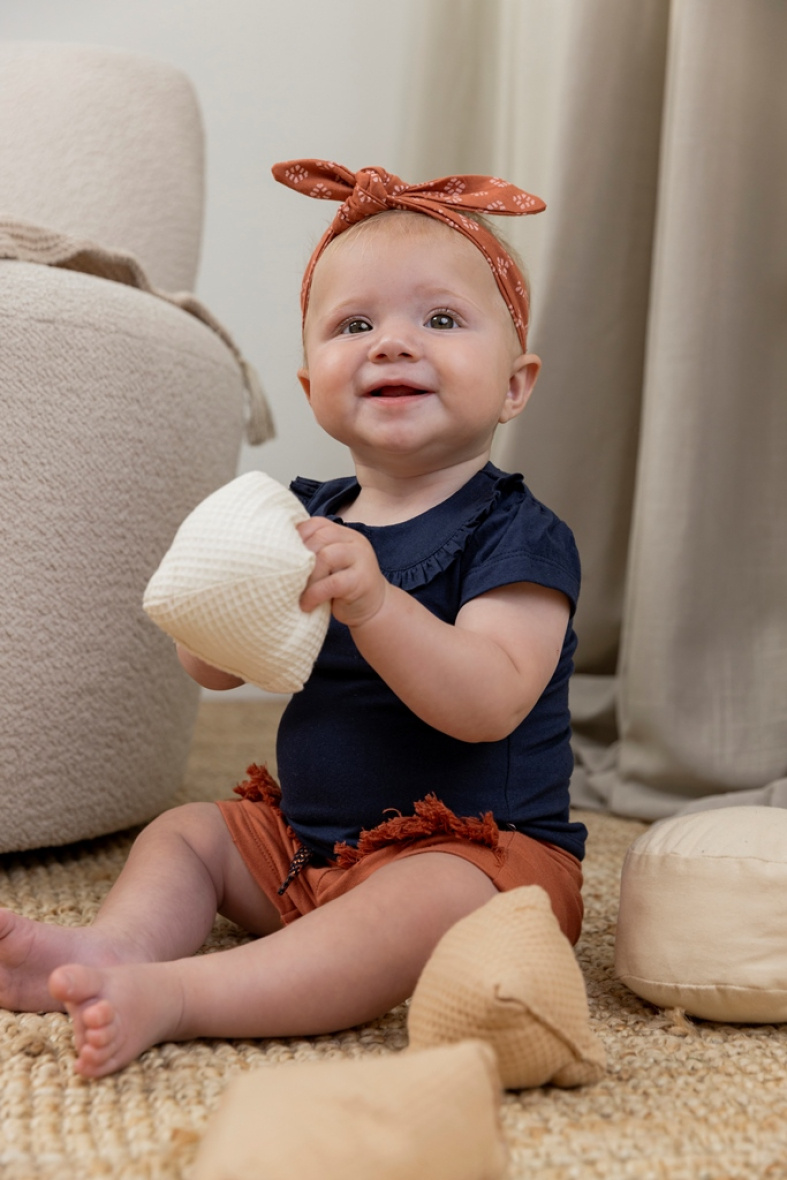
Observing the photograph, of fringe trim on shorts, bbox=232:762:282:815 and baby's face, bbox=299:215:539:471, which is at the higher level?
baby's face, bbox=299:215:539:471

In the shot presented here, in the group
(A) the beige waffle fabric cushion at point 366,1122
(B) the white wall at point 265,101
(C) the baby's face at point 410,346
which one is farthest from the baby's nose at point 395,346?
(B) the white wall at point 265,101

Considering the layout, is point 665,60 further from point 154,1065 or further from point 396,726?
point 154,1065

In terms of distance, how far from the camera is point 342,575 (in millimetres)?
629

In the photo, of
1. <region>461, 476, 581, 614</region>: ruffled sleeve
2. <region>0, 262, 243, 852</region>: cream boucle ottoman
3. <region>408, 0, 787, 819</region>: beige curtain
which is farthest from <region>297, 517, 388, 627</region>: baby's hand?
<region>408, 0, 787, 819</region>: beige curtain

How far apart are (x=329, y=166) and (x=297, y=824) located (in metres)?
0.50

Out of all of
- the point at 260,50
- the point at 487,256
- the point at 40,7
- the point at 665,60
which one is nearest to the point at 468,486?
the point at 487,256

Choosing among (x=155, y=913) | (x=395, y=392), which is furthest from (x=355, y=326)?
(x=155, y=913)

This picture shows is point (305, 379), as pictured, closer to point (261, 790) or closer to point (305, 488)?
point (305, 488)

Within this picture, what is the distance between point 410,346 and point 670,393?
1.76 feet

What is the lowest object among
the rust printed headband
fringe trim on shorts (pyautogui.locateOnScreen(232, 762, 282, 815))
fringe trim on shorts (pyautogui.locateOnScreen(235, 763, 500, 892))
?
fringe trim on shorts (pyautogui.locateOnScreen(232, 762, 282, 815))

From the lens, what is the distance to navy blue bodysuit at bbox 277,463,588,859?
0.77 meters

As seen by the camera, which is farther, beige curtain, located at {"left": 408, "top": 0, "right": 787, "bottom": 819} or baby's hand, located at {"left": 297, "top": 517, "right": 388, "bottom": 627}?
beige curtain, located at {"left": 408, "top": 0, "right": 787, "bottom": 819}

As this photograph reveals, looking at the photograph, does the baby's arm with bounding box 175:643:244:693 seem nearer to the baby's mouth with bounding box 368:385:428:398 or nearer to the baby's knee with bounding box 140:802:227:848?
the baby's knee with bounding box 140:802:227:848

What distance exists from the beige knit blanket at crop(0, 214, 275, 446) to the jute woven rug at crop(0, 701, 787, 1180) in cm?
59
